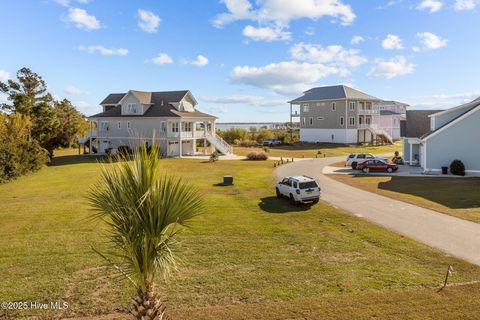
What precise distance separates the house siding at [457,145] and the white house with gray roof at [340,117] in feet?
128

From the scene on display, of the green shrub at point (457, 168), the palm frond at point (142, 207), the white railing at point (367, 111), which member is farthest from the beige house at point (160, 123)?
the palm frond at point (142, 207)

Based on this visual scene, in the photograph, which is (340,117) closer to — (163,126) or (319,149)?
(319,149)

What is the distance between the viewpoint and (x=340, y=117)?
76.9m

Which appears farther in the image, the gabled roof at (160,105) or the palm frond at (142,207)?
the gabled roof at (160,105)

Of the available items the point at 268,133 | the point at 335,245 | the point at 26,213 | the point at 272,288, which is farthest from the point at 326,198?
the point at 268,133

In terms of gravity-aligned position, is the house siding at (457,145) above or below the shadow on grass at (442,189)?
above

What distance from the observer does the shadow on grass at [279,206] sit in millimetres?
22219

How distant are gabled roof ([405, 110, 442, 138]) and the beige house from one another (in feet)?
82.3

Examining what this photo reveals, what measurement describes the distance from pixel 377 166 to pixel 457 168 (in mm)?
7088

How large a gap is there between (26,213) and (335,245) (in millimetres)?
15885

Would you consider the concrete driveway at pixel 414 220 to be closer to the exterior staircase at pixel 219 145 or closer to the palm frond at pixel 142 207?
the palm frond at pixel 142 207

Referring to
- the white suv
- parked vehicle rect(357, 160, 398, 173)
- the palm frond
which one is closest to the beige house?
parked vehicle rect(357, 160, 398, 173)

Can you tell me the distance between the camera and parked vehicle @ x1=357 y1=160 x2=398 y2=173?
39.0m

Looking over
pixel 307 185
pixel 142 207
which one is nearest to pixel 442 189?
pixel 307 185
